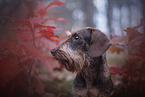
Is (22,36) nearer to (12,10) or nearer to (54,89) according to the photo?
(12,10)

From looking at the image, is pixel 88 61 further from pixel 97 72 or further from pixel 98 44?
pixel 98 44

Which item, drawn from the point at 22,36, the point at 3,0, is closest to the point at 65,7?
the point at 3,0

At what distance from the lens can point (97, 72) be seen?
6.05ft

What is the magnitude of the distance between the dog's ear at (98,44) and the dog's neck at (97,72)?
0.16 meters

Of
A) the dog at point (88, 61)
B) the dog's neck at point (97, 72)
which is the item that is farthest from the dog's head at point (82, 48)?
the dog's neck at point (97, 72)

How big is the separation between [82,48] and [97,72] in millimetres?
531

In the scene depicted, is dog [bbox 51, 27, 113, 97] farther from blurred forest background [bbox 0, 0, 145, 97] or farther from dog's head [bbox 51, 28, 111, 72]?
blurred forest background [bbox 0, 0, 145, 97]

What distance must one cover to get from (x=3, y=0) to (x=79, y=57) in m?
2.97

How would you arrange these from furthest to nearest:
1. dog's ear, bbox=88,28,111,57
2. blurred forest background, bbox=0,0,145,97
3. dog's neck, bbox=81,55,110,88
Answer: blurred forest background, bbox=0,0,145,97, dog's neck, bbox=81,55,110,88, dog's ear, bbox=88,28,111,57

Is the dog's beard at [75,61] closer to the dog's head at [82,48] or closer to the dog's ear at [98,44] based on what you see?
the dog's head at [82,48]

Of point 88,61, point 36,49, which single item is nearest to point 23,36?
point 36,49

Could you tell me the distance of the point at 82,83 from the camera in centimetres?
186

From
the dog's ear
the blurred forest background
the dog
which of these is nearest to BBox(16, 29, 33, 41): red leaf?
the blurred forest background

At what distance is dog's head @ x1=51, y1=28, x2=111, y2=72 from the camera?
170cm
